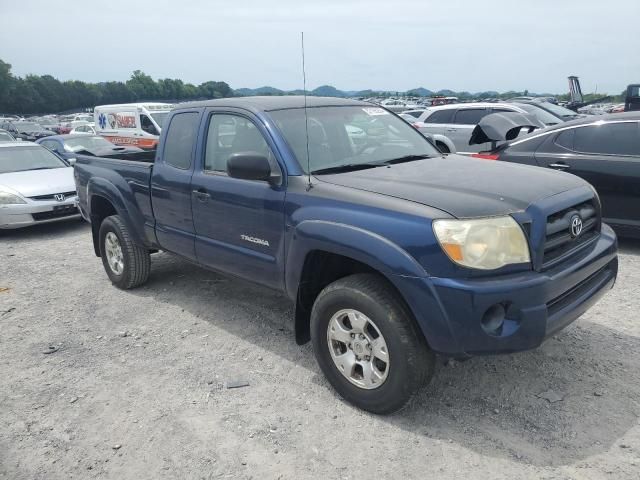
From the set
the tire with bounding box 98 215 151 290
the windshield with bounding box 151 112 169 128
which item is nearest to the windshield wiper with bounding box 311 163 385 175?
the tire with bounding box 98 215 151 290

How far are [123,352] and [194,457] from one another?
1563 millimetres

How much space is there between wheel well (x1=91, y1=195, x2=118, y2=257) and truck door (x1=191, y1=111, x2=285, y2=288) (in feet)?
6.21

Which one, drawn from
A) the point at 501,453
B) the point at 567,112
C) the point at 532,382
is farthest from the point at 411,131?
the point at 567,112

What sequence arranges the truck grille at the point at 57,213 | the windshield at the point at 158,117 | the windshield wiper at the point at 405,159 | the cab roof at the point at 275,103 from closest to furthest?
the windshield wiper at the point at 405,159
the cab roof at the point at 275,103
the truck grille at the point at 57,213
the windshield at the point at 158,117

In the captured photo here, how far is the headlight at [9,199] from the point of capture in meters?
8.07

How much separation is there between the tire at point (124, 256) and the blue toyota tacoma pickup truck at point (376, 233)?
78 centimetres

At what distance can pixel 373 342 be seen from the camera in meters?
2.97

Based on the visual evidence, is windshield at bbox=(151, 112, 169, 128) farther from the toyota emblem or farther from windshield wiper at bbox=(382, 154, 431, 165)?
the toyota emblem

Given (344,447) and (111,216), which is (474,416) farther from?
(111,216)

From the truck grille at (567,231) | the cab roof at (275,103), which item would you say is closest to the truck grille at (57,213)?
the cab roof at (275,103)

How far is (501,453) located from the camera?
2.71 meters

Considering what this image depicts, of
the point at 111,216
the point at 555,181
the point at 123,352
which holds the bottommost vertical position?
the point at 123,352

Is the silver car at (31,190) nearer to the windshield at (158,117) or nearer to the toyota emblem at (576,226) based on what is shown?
the toyota emblem at (576,226)

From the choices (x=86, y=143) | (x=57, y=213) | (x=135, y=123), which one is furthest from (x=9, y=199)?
(x=135, y=123)
